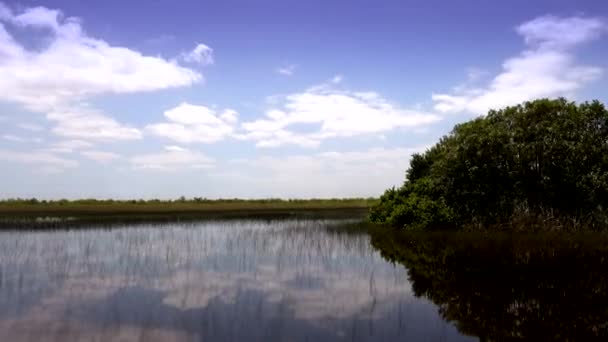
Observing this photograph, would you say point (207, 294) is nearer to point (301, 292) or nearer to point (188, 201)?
point (301, 292)

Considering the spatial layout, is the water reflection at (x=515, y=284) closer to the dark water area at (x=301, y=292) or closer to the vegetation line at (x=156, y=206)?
the dark water area at (x=301, y=292)

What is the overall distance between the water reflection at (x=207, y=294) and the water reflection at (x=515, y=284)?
74 cm

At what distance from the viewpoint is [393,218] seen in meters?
34.9

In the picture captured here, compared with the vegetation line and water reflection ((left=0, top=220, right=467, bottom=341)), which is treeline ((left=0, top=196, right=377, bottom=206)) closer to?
the vegetation line

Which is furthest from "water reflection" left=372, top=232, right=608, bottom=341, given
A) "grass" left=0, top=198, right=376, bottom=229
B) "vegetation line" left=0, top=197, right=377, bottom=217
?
"vegetation line" left=0, top=197, right=377, bottom=217

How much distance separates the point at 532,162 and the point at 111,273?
25.2 meters

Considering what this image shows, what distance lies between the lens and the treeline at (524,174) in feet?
99.3

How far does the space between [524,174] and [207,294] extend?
2455 cm

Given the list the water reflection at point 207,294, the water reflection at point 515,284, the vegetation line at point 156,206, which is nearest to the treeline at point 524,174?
the water reflection at point 515,284

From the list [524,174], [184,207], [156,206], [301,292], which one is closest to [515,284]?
[301,292]

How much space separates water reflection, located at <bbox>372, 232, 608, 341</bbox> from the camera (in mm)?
9840

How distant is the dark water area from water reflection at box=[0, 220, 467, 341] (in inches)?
1.3

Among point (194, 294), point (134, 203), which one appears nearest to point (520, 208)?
point (194, 294)

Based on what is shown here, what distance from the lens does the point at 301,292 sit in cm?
1330
